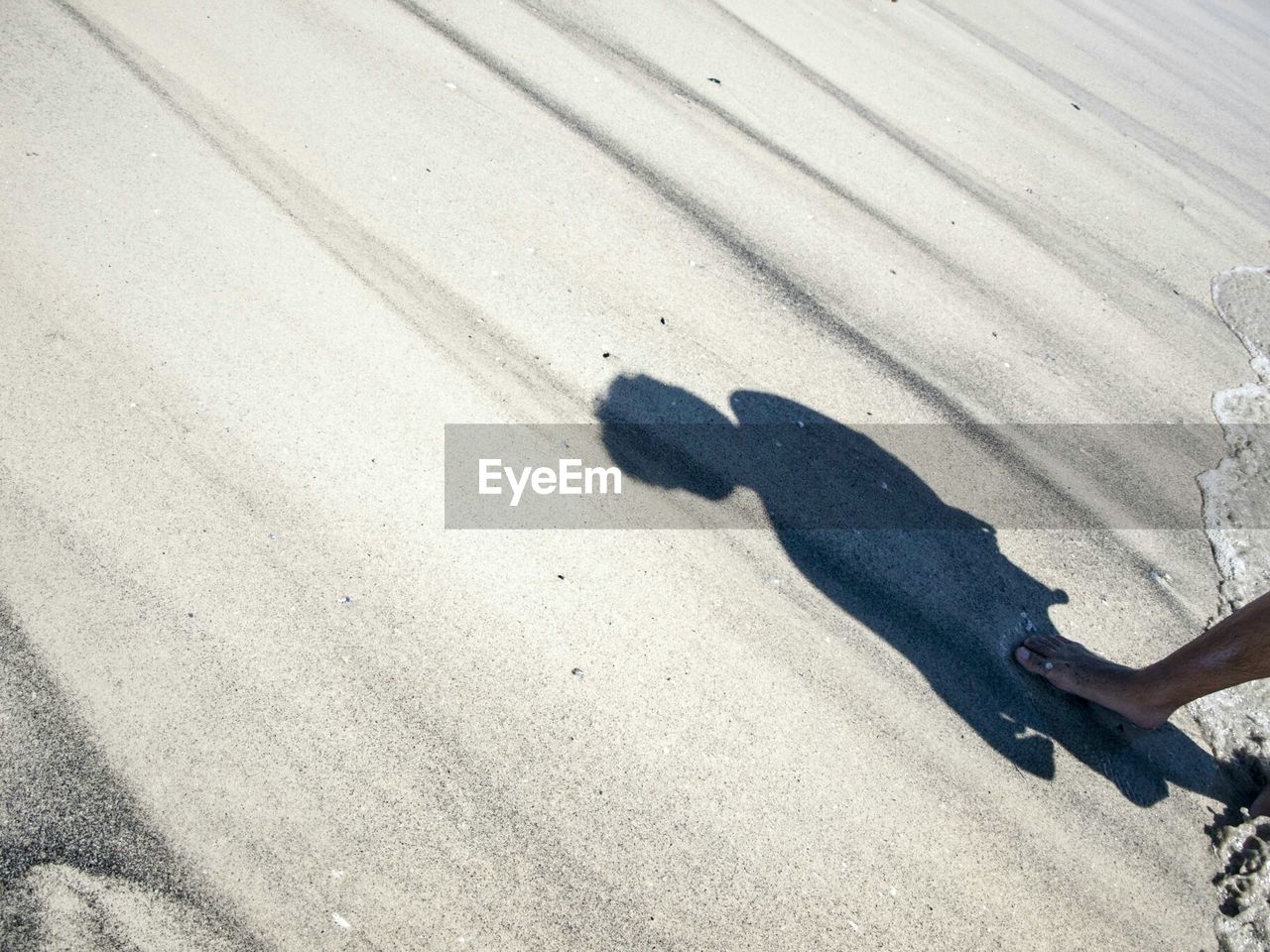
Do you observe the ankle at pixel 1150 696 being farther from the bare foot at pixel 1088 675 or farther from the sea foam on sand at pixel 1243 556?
the sea foam on sand at pixel 1243 556

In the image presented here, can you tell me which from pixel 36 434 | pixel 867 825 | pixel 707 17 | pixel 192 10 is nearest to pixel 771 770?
pixel 867 825

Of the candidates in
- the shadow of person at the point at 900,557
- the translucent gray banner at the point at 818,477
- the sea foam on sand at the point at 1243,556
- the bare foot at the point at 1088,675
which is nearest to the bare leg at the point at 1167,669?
the bare foot at the point at 1088,675

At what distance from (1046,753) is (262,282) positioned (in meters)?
4.32

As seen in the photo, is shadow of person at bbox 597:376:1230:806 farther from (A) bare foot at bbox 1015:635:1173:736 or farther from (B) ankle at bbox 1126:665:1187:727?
(B) ankle at bbox 1126:665:1187:727

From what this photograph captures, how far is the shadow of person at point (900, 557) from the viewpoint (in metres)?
3.73

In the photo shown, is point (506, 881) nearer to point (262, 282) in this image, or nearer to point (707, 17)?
point (262, 282)

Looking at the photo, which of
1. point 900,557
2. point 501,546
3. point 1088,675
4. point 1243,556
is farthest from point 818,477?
point 1243,556

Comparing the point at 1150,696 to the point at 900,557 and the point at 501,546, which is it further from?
the point at 501,546

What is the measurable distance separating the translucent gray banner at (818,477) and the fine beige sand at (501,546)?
0.13m

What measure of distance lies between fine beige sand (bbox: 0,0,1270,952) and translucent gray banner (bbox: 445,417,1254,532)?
13 cm

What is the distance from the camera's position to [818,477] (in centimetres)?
440

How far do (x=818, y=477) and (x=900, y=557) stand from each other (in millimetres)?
567

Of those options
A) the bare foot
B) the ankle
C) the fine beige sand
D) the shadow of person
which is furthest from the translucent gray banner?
the ankle

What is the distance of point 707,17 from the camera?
785 cm
